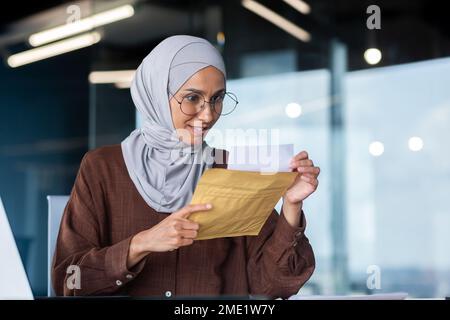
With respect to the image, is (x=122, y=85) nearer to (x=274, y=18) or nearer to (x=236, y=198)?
(x=274, y=18)

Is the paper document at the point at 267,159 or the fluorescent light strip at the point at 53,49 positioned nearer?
the paper document at the point at 267,159

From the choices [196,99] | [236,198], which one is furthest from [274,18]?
[236,198]

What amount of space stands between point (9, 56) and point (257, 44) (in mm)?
1131

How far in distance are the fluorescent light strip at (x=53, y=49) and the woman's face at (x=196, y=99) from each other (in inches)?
75.2

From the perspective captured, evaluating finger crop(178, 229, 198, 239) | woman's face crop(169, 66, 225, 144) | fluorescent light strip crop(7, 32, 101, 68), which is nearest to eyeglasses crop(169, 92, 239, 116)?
woman's face crop(169, 66, 225, 144)

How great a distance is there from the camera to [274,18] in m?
3.67

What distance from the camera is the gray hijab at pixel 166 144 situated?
1.62 meters

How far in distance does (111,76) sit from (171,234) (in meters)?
2.23

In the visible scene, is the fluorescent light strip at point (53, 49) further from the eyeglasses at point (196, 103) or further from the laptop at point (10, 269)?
the laptop at point (10, 269)

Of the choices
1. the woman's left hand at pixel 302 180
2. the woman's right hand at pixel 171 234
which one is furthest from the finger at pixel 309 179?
the woman's right hand at pixel 171 234

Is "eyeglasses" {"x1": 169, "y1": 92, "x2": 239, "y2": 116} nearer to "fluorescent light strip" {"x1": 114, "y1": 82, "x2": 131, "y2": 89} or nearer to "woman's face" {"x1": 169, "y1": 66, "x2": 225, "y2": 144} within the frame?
"woman's face" {"x1": 169, "y1": 66, "x2": 225, "y2": 144}

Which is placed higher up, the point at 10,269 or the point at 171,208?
the point at 171,208

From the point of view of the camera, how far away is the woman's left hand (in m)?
1.47

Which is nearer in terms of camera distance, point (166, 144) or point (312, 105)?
point (166, 144)
